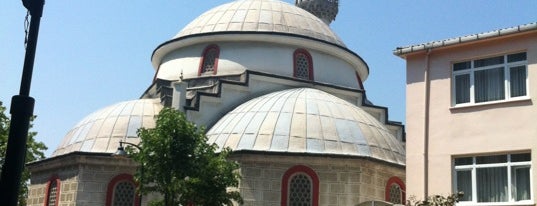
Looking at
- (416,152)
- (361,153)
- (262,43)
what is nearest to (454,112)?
(416,152)

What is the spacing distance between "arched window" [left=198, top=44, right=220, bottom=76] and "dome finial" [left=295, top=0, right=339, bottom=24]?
631 inches

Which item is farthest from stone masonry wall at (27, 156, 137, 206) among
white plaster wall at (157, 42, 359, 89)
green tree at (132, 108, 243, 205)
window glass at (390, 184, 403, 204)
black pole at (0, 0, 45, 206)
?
black pole at (0, 0, 45, 206)

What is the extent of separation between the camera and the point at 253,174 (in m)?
20.0

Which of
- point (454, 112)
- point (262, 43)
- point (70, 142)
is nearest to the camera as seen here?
point (454, 112)

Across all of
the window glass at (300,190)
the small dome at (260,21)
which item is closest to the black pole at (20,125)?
the window glass at (300,190)

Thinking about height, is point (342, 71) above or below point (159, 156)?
above

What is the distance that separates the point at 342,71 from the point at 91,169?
1182 cm

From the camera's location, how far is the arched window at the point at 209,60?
26859 millimetres

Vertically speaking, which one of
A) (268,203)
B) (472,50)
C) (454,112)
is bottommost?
(268,203)

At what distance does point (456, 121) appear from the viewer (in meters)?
13.0

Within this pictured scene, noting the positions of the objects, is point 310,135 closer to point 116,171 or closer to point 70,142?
point 116,171

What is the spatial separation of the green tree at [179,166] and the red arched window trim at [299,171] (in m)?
3.28

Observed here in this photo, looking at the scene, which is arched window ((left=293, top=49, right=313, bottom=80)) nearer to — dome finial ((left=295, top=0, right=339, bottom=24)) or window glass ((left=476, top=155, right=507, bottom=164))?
window glass ((left=476, top=155, right=507, bottom=164))

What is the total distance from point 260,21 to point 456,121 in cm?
1622
